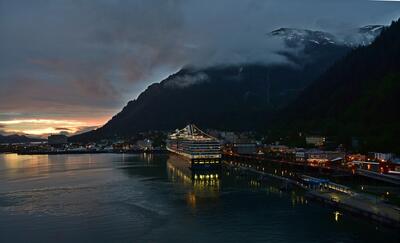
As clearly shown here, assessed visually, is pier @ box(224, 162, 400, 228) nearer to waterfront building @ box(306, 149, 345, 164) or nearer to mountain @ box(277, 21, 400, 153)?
waterfront building @ box(306, 149, 345, 164)

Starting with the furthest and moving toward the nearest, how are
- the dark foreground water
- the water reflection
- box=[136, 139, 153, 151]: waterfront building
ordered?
box=[136, 139, 153, 151]: waterfront building < the water reflection < the dark foreground water

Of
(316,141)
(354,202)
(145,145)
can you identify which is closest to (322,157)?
(316,141)

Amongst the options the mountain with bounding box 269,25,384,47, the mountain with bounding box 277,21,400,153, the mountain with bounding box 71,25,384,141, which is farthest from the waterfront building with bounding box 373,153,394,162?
the mountain with bounding box 269,25,384,47

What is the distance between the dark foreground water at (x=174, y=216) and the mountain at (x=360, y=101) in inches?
489

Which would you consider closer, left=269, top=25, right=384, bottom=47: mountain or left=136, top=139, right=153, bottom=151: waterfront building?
left=136, top=139, right=153, bottom=151: waterfront building

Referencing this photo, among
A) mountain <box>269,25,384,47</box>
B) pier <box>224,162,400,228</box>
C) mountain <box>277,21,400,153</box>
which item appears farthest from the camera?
mountain <box>269,25,384,47</box>

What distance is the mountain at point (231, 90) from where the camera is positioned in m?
80.9

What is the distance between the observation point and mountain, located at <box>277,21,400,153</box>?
31142 millimetres

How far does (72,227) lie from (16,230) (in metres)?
1.41

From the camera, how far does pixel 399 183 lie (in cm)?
1764

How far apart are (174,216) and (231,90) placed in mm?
78481

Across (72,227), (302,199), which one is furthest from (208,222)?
(302,199)

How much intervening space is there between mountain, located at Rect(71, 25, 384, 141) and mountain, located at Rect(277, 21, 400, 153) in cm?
2349

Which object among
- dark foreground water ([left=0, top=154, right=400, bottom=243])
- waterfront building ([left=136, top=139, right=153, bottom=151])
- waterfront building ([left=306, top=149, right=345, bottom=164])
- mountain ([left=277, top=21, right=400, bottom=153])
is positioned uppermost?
mountain ([left=277, top=21, right=400, bottom=153])
